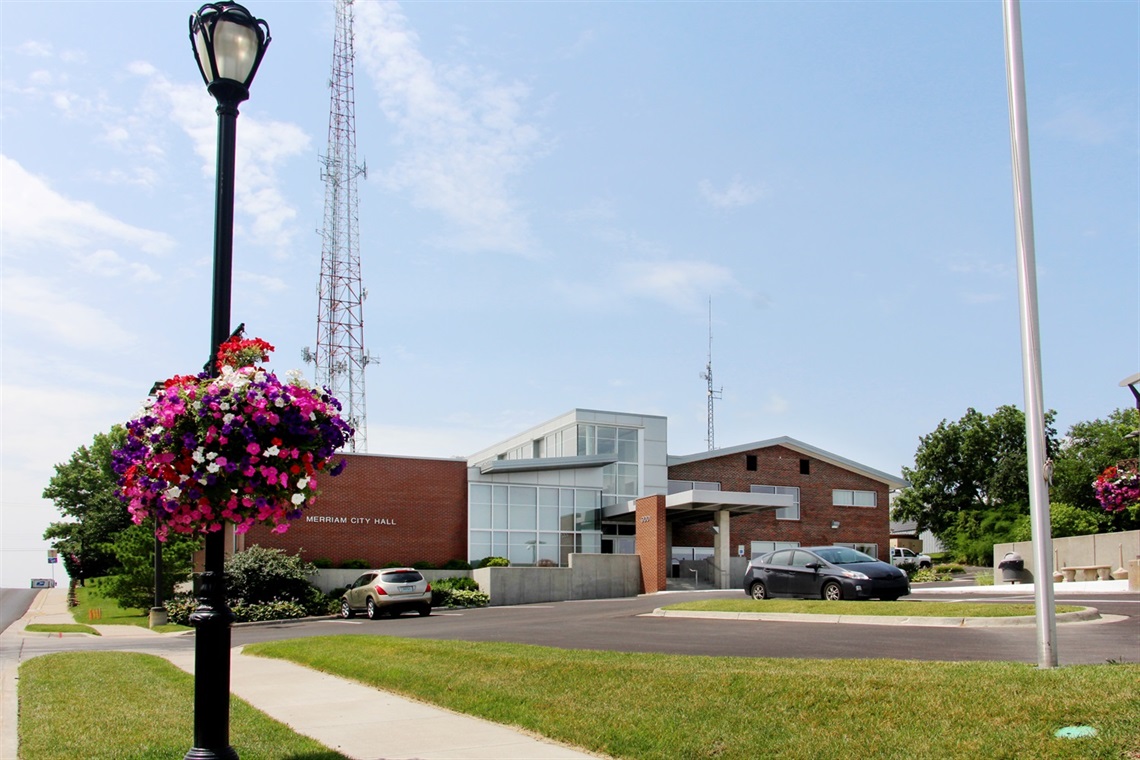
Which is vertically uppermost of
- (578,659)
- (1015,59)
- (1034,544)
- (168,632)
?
(1015,59)

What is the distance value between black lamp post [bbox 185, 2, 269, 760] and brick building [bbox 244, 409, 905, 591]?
32.6 meters

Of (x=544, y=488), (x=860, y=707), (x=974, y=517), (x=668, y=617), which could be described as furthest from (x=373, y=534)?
(x=974, y=517)

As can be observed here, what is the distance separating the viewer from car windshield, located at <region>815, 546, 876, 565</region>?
22828 millimetres

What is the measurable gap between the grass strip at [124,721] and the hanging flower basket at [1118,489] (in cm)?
1648

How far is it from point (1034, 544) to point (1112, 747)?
8.36 ft

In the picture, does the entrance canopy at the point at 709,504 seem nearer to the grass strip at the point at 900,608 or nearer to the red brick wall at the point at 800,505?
Result: the red brick wall at the point at 800,505

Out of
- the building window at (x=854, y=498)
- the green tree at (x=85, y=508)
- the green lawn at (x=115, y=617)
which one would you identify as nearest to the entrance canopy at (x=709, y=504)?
the building window at (x=854, y=498)

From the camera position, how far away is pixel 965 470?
7600 centimetres

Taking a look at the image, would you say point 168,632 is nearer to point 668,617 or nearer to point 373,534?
point 373,534

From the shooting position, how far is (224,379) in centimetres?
650

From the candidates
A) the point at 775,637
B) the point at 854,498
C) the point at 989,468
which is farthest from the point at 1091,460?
the point at 775,637

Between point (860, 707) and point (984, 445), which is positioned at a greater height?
point (984, 445)

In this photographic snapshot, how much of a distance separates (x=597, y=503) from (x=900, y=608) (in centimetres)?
2709

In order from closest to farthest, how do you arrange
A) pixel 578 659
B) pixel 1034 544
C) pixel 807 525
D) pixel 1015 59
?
pixel 1034 544, pixel 1015 59, pixel 578 659, pixel 807 525
